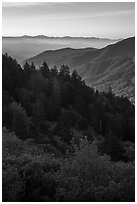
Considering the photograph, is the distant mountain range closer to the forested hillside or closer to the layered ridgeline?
the layered ridgeline

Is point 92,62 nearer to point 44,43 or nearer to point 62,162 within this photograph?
point 44,43

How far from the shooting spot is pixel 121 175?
19.6ft

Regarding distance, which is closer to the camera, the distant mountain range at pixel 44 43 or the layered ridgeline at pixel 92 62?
the distant mountain range at pixel 44 43

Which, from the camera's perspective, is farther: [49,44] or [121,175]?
[49,44]

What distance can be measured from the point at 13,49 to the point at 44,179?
8.12 feet

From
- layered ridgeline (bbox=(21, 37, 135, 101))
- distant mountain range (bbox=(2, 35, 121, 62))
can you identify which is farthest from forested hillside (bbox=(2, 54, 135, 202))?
distant mountain range (bbox=(2, 35, 121, 62))

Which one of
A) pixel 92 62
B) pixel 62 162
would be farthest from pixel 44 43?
pixel 92 62

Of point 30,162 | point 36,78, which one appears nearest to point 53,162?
point 30,162

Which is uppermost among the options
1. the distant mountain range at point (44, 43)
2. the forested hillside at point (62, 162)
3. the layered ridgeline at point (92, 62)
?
the layered ridgeline at point (92, 62)

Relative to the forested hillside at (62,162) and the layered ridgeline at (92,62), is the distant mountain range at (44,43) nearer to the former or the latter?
the layered ridgeline at (92,62)

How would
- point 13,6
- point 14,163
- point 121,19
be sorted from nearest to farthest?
point 13,6, point 121,19, point 14,163

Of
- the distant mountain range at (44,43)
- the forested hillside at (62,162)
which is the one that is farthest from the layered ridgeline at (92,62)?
the forested hillside at (62,162)

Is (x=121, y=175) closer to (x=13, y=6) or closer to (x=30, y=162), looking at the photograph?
(x=30, y=162)

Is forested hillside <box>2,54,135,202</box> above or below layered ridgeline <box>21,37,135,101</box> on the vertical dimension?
below
